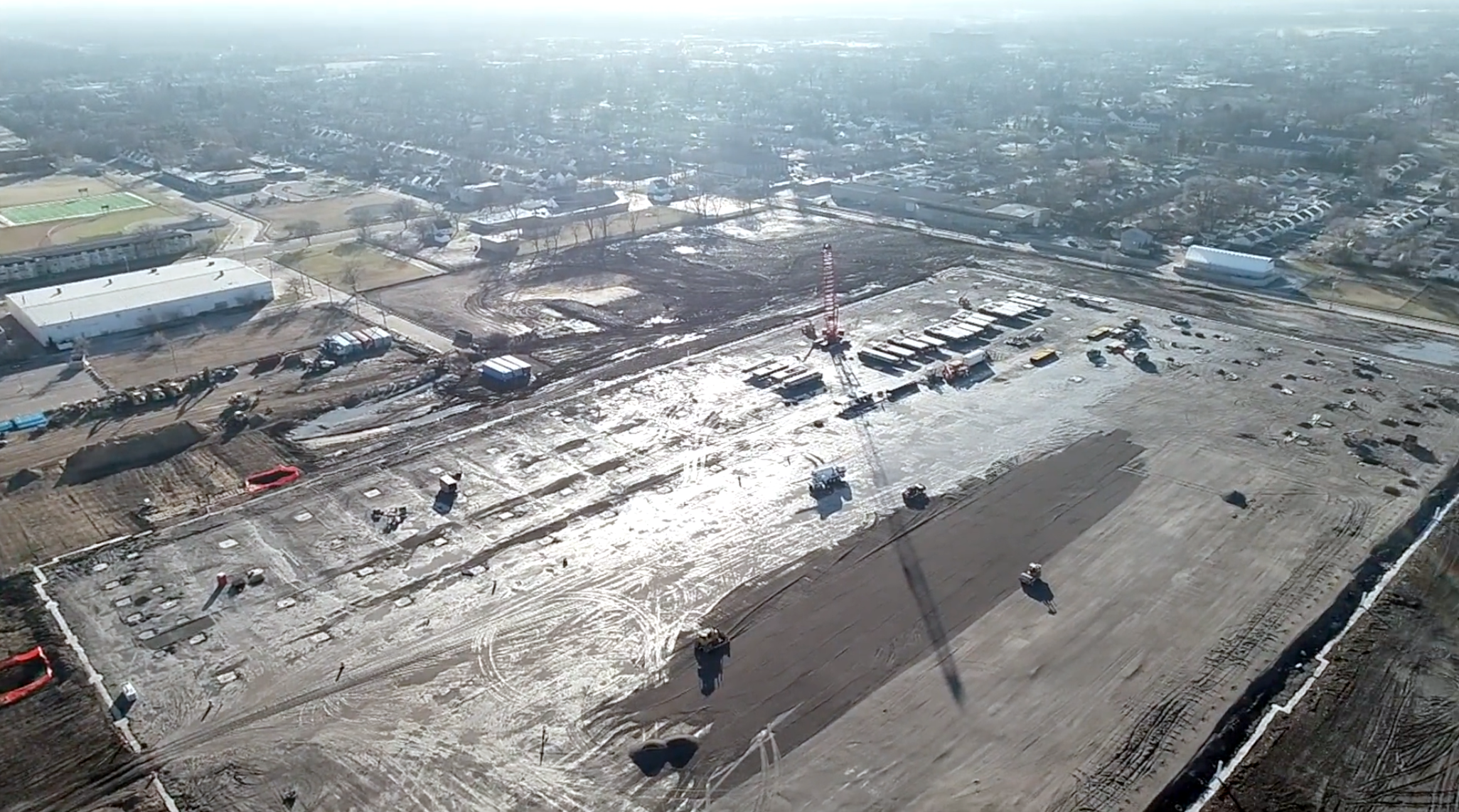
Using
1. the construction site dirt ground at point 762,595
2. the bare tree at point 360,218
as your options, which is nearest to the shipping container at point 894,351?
the construction site dirt ground at point 762,595

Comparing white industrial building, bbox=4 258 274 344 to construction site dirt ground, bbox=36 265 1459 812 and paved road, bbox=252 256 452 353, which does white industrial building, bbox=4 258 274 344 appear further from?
construction site dirt ground, bbox=36 265 1459 812

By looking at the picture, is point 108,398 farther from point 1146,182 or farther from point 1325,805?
point 1146,182

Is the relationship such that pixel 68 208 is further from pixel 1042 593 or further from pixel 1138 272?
pixel 1042 593

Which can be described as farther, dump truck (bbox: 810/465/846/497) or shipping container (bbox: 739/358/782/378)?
shipping container (bbox: 739/358/782/378)

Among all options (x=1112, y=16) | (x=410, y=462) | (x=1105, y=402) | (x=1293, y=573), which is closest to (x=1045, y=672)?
(x=1293, y=573)

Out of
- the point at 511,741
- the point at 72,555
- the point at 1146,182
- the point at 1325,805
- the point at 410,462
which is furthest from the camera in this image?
the point at 1146,182

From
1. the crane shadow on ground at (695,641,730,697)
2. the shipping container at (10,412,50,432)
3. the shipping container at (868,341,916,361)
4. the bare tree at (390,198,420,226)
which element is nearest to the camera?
the crane shadow on ground at (695,641,730,697)

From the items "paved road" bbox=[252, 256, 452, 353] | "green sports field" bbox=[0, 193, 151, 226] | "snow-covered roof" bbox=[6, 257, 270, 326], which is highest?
"snow-covered roof" bbox=[6, 257, 270, 326]

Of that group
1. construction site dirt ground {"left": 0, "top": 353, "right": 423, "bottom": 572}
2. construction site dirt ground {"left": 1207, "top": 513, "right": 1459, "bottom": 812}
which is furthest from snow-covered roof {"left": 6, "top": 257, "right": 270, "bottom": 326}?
construction site dirt ground {"left": 1207, "top": 513, "right": 1459, "bottom": 812}
